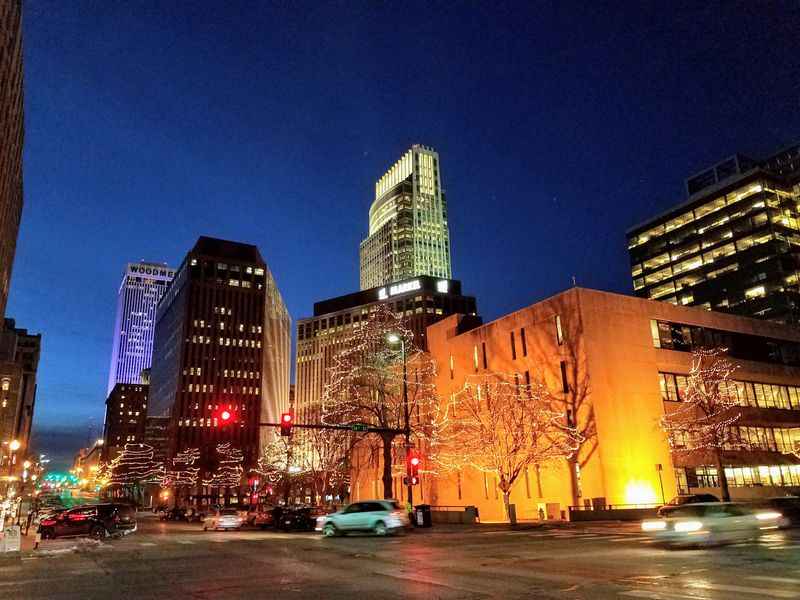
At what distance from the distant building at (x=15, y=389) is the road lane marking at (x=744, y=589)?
77937 mm

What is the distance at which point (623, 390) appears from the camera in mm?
44938

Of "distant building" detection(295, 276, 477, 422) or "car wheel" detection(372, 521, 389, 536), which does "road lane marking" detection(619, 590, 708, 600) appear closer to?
"car wheel" detection(372, 521, 389, 536)

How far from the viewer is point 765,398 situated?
55062 mm

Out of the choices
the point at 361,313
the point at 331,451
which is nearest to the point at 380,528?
the point at 331,451

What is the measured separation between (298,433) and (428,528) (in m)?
58.1

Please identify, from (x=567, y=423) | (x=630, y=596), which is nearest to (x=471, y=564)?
(x=630, y=596)

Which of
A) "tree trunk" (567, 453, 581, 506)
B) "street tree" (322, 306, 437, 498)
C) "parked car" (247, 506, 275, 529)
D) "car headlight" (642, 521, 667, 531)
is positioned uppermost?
"street tree" (322, 306, 437, 498)

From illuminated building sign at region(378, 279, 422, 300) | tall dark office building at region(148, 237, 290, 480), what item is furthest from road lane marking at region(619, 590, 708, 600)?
illuminated building sign at region(378, 279, 422, 300)

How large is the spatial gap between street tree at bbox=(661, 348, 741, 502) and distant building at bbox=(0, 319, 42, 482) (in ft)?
233

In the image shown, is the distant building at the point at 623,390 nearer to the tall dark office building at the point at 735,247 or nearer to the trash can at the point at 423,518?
the trash can at the point at 423,518

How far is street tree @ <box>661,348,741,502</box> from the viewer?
45375mm

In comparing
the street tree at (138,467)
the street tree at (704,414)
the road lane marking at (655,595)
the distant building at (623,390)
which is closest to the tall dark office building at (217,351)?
the street tree at (138,467)

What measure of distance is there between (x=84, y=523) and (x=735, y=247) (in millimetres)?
127111

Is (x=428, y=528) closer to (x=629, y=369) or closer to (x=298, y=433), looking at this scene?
(x=629, y=369)
